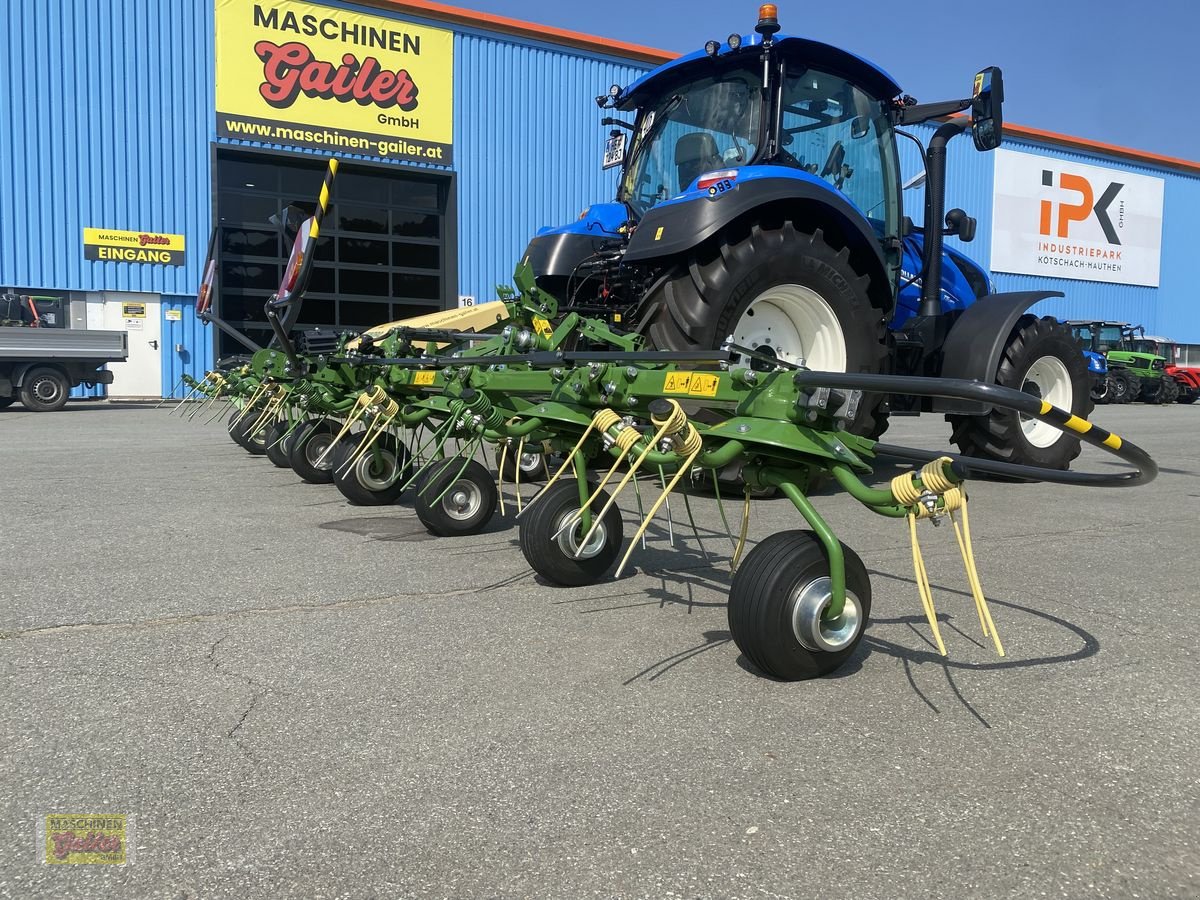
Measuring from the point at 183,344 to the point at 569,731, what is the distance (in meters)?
18.2

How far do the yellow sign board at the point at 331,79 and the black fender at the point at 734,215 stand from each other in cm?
1465

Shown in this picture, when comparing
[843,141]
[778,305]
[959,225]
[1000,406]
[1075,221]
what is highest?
[1075,221]

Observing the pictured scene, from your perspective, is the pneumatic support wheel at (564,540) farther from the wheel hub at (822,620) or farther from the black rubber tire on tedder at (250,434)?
the black rubber tire on tedder at (250,434)

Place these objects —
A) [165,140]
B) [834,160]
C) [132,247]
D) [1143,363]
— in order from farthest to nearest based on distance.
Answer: [1143,363] → [132,247] → [165,140] → [834,160]

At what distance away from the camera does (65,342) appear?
50.2 feet

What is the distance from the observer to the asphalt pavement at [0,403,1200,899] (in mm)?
1840

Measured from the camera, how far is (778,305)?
6.02m

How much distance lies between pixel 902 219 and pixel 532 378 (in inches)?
162

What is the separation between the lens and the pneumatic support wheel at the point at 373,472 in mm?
5699

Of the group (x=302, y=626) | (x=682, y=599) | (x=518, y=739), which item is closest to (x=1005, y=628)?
(x=682, y=599)

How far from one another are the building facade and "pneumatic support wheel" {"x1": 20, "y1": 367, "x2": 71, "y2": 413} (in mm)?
2711

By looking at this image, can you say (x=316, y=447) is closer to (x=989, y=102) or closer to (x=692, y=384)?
(x=692, y=384)

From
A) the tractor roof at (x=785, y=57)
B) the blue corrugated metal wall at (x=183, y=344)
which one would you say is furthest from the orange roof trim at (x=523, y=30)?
the tractor roof at (x=785, y=57)
